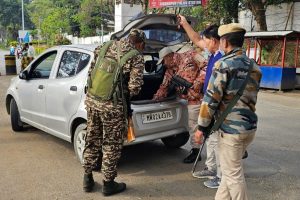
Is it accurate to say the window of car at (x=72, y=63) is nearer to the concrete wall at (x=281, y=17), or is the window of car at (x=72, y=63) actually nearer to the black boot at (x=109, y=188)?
the black boot at (x=109, y=188)

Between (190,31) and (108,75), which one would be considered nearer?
(108,75)

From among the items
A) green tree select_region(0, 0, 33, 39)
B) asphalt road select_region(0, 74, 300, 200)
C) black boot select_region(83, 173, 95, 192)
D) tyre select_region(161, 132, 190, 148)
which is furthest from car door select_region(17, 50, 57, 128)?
green tree select_region(0, 0, 33, 39)

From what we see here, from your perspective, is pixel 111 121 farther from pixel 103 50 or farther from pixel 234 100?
pixel 234 100

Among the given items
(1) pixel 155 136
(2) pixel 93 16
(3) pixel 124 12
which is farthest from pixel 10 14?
(1) pixel 155 136

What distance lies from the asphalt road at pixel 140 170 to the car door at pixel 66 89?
0.54 meters

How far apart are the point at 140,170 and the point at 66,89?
148 cm

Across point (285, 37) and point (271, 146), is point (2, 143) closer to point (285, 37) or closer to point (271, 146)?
point (271, 146)

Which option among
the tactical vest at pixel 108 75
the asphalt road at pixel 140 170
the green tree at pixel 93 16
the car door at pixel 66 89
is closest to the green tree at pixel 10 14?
the green tree at pixel 93 16

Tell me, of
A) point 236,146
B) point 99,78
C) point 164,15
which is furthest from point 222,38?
point 164,15

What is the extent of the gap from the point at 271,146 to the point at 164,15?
2.93 metres

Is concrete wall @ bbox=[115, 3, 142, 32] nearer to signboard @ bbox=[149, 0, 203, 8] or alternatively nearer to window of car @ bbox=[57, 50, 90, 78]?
signboard @ bbox=[149, 0, 203, 8]

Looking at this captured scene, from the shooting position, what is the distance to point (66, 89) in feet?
16.9

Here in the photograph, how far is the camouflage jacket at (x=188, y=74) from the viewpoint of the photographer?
4.85 m

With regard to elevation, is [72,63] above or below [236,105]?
above
